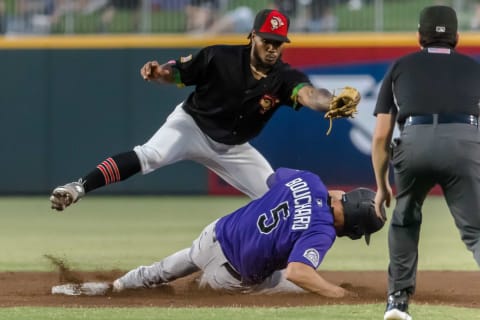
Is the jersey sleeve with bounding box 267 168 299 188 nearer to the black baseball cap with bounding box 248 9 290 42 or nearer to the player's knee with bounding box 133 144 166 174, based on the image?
the player's knee with bounding box 133 144 166 174

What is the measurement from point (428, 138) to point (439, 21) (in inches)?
24.9

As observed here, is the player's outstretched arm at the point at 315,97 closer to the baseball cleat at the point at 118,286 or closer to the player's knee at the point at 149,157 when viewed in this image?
the player's knee at the point at 149,157

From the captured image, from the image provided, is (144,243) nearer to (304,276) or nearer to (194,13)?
(304,276)

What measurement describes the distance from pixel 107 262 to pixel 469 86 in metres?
4.80

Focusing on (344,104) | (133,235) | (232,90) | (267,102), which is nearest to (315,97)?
(344,104)

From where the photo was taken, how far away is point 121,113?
55.8 feet

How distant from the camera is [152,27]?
17.2m

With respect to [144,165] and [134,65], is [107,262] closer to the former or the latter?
[144,165]

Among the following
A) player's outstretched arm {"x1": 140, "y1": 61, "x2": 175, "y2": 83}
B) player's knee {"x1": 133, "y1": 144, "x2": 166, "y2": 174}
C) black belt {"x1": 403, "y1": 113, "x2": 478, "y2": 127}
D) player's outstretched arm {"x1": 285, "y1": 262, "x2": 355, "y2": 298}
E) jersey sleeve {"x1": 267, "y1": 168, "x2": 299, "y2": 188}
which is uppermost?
black belt {"x1": 403, "y1": 113, "x2": 478, "y2": 127}

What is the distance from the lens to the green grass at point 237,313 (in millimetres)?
6145

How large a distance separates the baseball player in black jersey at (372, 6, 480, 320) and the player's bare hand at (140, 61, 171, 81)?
286 centimetres

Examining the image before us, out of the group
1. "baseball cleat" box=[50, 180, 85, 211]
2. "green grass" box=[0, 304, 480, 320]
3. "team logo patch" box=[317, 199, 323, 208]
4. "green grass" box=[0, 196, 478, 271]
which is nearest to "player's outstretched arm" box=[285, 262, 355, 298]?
"green grass" box=[0, 304, 480, 320]

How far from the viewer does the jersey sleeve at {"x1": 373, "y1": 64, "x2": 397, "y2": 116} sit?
5.81 metres

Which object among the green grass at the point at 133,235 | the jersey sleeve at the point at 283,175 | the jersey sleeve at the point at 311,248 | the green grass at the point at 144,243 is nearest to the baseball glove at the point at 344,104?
the jersey sleeve at the point at 283,175
